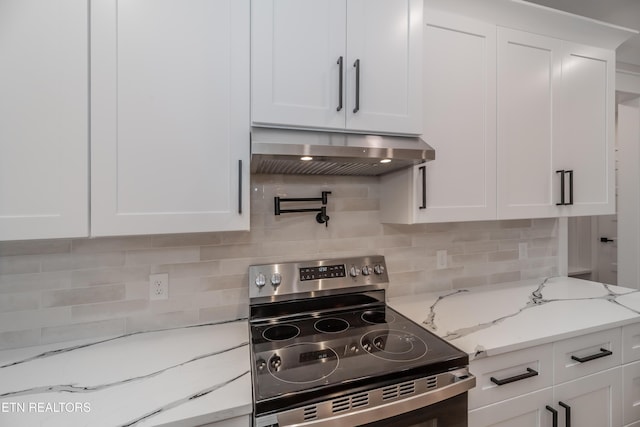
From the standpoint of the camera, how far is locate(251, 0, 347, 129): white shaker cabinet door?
1131mm

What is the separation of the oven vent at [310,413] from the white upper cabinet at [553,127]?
1.34m

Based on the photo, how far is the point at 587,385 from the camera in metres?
1.31

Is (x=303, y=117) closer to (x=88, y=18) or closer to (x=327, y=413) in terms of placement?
(x=88, y=18)

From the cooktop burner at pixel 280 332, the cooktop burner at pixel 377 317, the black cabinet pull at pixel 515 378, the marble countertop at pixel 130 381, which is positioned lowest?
the black cabinet pull at pixel 515 378

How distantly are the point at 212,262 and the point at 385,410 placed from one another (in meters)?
0.94

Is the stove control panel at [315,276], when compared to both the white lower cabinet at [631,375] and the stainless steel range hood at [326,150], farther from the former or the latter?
the white lower cabinet at [631,375]

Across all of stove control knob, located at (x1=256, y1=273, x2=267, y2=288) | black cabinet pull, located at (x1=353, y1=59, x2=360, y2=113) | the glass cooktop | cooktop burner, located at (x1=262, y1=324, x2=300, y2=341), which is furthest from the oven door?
black cabinet pull, located at (x1=353, y1=59, x2=360, y2=113)

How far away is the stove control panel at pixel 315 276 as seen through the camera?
4.58 feet

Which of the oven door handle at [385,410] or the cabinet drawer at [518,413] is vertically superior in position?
the oven door handle at [385,410]

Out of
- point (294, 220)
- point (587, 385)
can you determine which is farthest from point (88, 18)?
point (587, 385)

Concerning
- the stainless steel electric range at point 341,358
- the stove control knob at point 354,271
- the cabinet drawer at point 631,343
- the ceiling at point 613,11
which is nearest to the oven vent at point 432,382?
the stainless steel electric range at point 341,358

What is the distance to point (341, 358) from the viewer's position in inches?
40.7

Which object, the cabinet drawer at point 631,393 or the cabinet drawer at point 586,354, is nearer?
the cabinet drawer at point 586,354

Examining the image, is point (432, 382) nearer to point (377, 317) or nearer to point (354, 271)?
point (377, 317)
